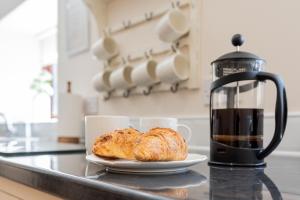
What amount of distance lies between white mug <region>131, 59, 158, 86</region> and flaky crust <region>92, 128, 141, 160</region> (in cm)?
66

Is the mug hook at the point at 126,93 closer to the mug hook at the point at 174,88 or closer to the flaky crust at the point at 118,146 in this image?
the mug hook at the point at 174,88

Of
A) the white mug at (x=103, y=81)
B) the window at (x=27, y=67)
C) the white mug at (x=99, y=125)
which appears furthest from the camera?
the window at (x=27, y=67)

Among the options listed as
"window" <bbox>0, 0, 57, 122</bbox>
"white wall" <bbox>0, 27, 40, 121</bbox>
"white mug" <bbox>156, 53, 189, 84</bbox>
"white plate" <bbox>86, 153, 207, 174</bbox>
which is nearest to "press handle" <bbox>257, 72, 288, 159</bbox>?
"white plate" <bbox>86, 153, 207, 174</bbox>

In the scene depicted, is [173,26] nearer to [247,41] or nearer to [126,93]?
[247,41]

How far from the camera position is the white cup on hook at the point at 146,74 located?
1.30 metres

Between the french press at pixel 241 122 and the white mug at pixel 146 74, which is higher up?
the white mug at pixel 146 74

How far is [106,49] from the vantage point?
152 centimetres

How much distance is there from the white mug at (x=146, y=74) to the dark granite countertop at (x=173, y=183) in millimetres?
606

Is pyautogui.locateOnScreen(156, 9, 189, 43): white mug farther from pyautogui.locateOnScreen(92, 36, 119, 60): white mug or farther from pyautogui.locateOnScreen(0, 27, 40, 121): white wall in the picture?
pyautogui.locateOnScreen(0, 27, 40, 121): white wall

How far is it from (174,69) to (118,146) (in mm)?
566

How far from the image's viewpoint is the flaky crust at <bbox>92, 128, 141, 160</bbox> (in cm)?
63

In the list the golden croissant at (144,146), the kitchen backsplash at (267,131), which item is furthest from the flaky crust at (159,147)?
the kitchen backsplash at (267,131)

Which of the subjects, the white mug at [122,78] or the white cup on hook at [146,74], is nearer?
the white cup on hook at [146,74]

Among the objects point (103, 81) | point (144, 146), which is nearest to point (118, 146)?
point (144, 146)
